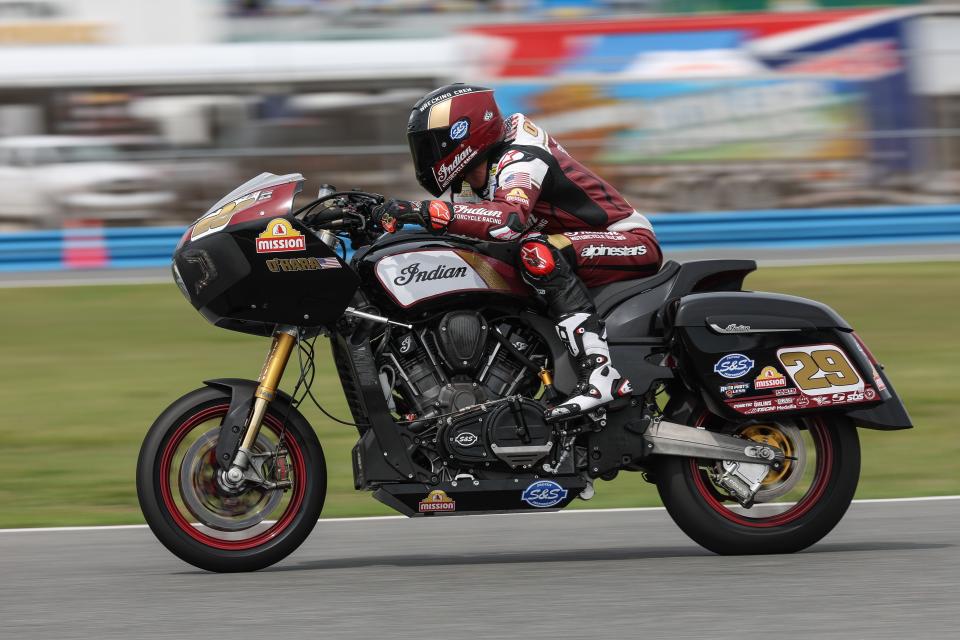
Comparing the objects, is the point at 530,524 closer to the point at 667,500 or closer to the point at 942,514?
the point at 667,500

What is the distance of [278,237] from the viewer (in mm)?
5477

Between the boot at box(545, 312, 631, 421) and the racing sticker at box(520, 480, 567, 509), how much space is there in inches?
10.0

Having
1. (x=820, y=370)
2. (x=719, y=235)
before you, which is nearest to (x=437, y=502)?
(x=820, y=370)

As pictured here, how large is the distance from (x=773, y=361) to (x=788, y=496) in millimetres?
530

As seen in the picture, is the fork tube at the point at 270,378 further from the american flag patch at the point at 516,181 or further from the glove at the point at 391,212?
the american flag patch at the point at 516,181

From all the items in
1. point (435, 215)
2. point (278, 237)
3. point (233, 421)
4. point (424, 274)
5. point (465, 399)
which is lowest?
point (233, 421)

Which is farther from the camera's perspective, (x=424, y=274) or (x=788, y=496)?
(x=788, y=496)

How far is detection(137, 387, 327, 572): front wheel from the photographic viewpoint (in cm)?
551

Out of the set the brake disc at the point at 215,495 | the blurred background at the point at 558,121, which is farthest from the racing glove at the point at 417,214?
the blurred background at the point at 558,121

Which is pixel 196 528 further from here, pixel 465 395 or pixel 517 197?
pixel 517 197

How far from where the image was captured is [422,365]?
18.6 ft

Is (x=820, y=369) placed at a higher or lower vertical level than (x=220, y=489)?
higher

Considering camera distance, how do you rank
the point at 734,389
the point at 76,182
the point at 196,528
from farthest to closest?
the point at 76,182 → the point at 734,389 → the point at 196,528

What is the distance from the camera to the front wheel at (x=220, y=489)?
551 cm
